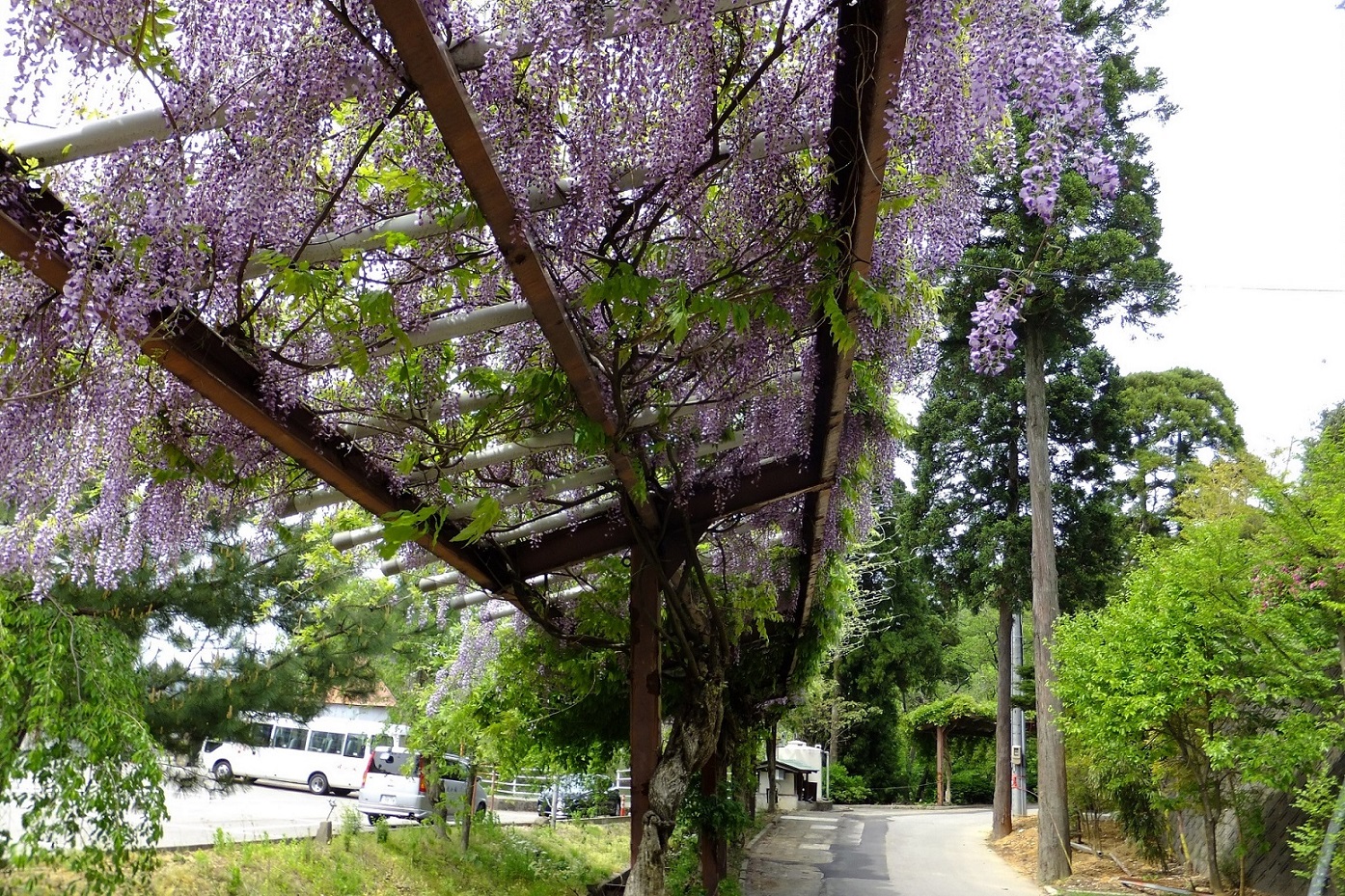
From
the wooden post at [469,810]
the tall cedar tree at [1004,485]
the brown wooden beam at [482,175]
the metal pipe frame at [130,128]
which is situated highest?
the tall cedar tree at [1004,485]

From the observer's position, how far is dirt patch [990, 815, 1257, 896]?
11.5 m

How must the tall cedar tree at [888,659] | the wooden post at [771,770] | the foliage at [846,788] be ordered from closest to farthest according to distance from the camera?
1. the wooden post at [771,770]
2. the tall cedar tree at [888,659]
3. the foliage at [846,788]

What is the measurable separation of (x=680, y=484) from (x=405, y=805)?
442 inches

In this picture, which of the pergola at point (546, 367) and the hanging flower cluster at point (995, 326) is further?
the hanging flower cluster at point (995, 326)

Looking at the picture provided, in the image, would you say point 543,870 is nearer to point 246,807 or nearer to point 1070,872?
point 1070,872

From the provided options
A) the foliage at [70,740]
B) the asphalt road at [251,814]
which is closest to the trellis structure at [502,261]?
the foliage at [70,740]

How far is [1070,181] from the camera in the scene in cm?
1373

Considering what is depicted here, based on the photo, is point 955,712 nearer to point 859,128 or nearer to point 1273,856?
point 1273,856

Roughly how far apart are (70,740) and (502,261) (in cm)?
204

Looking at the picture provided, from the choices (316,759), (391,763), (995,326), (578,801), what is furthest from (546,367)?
(316,759)

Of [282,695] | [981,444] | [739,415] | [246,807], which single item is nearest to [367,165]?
[739,415]

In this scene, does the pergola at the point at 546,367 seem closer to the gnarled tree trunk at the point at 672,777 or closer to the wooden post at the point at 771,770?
the gnarled tree trunk at the point at 672,777

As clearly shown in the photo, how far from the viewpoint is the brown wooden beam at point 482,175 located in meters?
1.91

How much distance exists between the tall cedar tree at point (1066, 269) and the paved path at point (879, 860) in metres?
1.38
